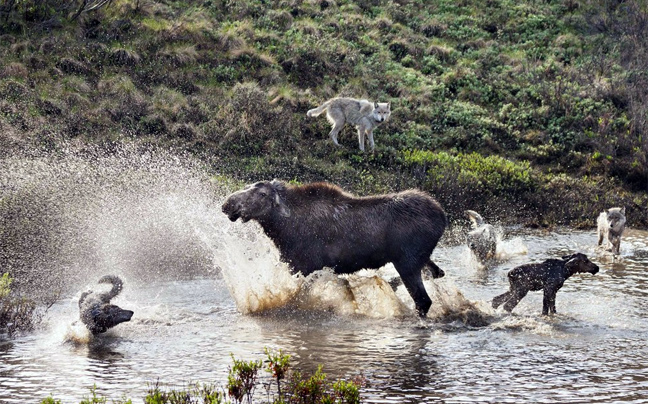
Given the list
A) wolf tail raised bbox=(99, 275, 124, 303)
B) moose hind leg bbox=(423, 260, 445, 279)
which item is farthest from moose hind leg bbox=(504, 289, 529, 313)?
wolf tail raised bbox=(99, 275, 124, 303)

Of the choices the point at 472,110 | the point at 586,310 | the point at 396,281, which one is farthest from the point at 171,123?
the point at 586,310

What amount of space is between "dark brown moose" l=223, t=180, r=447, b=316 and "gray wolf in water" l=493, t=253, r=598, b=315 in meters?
1.05

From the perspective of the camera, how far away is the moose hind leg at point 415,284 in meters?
10.6

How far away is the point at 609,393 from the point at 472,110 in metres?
18.0

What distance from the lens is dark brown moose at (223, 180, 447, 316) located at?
1059 cm

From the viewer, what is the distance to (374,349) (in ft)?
29.8

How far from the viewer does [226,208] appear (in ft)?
34.6

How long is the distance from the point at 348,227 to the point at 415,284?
42.5 inches

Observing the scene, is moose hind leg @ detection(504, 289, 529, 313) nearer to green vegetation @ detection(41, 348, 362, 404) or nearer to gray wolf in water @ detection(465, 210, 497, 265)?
gray wolf in water @ detection(465, 210, 497, 265)

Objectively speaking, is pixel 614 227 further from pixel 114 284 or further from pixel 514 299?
pixel 114 284

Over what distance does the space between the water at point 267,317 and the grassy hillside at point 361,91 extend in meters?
3.44

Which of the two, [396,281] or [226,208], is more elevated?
[226,208]

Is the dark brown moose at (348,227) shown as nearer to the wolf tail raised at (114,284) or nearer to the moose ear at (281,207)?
the moose ear at (281,207)

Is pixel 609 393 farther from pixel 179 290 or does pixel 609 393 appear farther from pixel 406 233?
pixel 179 290
